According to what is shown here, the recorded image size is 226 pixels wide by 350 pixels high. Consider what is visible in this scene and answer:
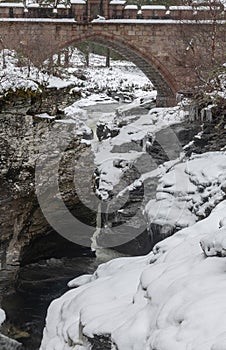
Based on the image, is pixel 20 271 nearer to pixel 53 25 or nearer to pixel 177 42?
pixel 53 25

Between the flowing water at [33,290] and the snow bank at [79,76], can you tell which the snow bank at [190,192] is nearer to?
the flowing water at [33,290]

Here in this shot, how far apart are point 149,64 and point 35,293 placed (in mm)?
10556

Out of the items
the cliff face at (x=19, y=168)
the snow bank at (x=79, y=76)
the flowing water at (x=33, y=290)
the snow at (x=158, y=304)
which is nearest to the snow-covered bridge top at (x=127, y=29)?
the snow bank at (x=79, y=76)

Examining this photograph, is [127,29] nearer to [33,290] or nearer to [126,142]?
[126,142]

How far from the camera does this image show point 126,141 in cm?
1609

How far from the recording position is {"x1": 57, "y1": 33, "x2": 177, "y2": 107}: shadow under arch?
58.8 ft

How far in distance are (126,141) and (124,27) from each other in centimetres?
411

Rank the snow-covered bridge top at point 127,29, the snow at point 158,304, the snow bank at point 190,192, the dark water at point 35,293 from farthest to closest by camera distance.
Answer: the snow-covered bridge top at point 127,29 → the dark water at point 35,293 → the snow bank at point 190,192 → the snow at point 158,304

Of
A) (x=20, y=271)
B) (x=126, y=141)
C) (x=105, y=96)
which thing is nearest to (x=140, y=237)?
(x=20, y=271)

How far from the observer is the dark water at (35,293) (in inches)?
352

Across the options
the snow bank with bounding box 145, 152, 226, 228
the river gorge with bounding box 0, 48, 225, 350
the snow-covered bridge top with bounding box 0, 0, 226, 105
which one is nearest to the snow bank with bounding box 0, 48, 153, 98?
the river gorge with bounding box 0, 48, 225, 350

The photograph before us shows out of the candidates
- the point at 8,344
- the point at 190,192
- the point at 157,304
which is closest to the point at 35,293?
the point at 8,344

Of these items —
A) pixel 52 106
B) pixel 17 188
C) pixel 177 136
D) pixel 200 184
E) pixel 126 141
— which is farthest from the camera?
pixel 126 141

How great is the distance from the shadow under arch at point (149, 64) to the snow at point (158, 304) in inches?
492
